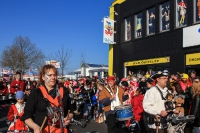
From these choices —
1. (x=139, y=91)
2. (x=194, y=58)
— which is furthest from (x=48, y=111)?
(x=194, y=58)

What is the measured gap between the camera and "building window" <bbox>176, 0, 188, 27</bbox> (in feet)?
46.5

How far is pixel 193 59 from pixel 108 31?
8314mm

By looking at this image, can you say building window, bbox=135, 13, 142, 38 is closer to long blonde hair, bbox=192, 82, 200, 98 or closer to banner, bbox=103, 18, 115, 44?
banner, bbox=103, 18, 115, 44

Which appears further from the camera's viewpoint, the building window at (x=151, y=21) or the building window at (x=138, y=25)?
the building window at (x=138, y=25)

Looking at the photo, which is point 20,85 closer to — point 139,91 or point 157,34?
point 139,91

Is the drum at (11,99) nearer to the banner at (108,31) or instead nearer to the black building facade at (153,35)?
the black building facade at (153,35)

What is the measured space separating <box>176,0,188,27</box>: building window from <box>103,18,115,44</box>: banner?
657 cm

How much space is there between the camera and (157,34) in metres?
16.1

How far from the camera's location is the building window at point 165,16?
15.5 metres

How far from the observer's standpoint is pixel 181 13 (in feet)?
47.3

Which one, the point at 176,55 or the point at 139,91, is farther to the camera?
the point at 176,55

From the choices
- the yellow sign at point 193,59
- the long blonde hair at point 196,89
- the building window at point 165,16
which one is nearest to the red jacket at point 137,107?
the long blonde hair at point 196,89

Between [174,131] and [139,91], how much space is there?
3950mm

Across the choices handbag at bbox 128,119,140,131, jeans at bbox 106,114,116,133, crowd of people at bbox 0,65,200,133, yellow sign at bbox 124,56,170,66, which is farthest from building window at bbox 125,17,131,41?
jeans at bbox 106,114,116,133
